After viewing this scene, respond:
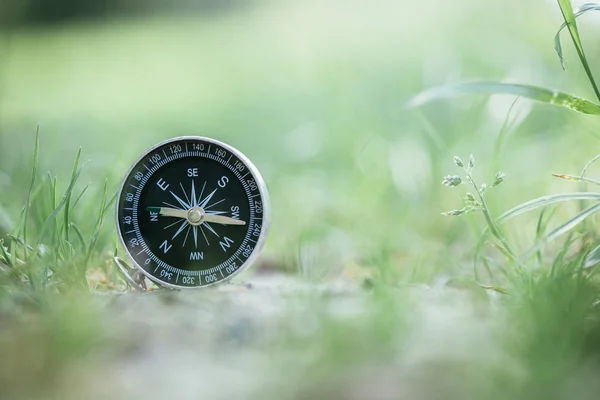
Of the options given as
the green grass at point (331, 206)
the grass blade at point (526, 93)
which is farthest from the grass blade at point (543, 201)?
the grass blade at point (526, 93)

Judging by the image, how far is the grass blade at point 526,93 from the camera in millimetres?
2270

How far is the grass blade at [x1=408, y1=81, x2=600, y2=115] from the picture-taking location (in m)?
2.27

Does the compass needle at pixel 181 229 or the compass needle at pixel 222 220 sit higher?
the compass needle at pixel 222 220

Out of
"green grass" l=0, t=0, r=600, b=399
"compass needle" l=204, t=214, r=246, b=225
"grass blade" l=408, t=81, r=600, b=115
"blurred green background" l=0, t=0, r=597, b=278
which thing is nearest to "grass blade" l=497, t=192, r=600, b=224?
"green grass" l=0, t=0, r=600, b=399

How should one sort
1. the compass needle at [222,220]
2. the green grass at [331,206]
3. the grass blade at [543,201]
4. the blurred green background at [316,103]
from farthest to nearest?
the blurred green background at [316,103] < the compass needle at [222,220] < the grass blade at [543,201] < the green grass at [331,206]

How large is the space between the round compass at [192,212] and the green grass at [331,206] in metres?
0.10

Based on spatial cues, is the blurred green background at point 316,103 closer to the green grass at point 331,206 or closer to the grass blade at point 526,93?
the green grass at point 331,206

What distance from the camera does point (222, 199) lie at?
236 centimetres

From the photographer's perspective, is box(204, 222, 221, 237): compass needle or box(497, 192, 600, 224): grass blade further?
box(204, 222, 221, 237): compass needle

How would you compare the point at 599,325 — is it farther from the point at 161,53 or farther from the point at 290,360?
the point at 161,53

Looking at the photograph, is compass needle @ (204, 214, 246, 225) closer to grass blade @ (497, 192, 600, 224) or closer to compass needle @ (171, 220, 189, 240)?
compass needle @ (171, 220, 189, 240)

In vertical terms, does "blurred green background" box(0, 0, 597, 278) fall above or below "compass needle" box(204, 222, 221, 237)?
above

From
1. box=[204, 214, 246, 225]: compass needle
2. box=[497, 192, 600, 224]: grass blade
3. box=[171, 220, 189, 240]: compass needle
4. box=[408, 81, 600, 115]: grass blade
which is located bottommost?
box=[171, 220, 189, 240]: compass needle

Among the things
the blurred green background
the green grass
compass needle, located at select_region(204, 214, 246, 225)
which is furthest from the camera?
the blurred green background
